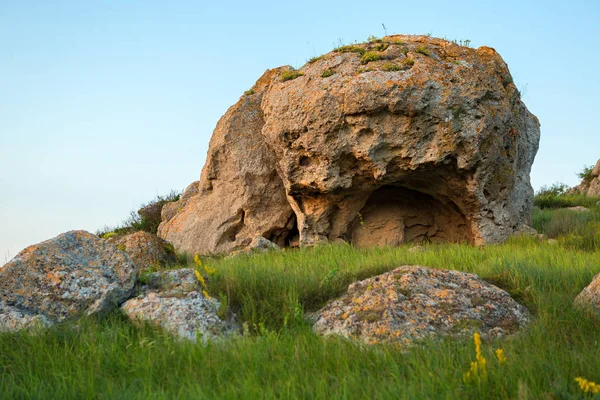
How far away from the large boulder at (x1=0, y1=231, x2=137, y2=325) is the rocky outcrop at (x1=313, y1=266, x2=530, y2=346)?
2.51 m

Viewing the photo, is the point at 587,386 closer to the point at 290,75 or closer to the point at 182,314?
the point at 182,314

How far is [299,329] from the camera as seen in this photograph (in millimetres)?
6520

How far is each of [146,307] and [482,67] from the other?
958 centimetres

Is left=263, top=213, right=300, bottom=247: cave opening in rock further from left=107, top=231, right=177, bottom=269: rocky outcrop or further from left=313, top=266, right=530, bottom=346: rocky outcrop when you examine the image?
left=313, top=266, right=530, bottom=346: rocky outcrop

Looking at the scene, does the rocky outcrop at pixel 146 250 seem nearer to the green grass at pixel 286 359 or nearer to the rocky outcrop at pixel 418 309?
the green grass at pixel 286 359

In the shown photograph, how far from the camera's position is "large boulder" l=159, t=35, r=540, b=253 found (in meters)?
12.5

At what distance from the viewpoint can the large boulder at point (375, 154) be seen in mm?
12492

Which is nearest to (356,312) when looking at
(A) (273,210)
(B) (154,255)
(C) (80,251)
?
(C) (80,251)

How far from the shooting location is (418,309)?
21.7 ft

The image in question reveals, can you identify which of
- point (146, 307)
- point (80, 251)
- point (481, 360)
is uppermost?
point (80, 251)

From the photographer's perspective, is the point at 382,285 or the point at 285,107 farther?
the point at 285,107

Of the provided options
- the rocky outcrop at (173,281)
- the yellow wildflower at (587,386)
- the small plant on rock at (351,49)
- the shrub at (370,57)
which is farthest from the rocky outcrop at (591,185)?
the yellow wildflower at (587,386)

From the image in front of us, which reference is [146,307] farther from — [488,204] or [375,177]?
[488,204]

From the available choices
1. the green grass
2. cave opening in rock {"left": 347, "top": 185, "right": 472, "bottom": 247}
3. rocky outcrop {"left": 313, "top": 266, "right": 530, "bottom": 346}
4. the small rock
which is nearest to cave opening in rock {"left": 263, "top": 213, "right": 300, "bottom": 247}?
cave opening in rock {"left": 347, "top": 185, "right": 472, "bottom": 247}
